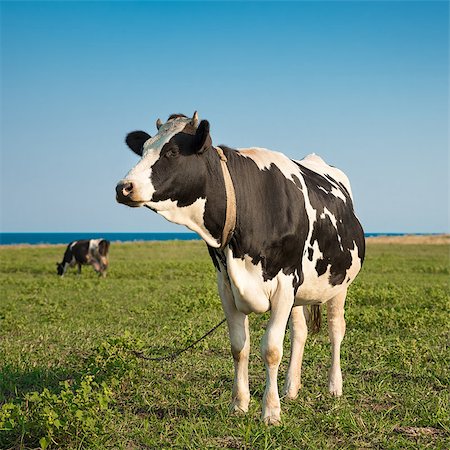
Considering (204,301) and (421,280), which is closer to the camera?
(204,301)

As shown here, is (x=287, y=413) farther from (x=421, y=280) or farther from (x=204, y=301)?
(x=421, y=280)

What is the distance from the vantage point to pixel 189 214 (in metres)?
5.09

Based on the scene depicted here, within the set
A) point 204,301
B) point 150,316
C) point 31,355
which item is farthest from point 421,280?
point 31,355

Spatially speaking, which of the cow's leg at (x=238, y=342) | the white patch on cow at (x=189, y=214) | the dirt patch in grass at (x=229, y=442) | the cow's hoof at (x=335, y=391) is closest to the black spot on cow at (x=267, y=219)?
the white patch on cow at (x=189, y=214)

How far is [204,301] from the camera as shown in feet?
42.5

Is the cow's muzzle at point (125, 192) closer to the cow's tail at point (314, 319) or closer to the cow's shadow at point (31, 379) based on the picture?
the cow's shadow at point (31, 379)

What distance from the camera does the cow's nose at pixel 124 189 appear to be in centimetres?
448

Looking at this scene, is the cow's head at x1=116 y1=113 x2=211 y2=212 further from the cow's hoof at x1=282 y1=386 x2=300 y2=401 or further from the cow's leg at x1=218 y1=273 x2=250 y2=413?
the cow's hoof at x1=282 y1=386 x2=300 y2=401

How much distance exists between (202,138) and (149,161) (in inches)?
18.7

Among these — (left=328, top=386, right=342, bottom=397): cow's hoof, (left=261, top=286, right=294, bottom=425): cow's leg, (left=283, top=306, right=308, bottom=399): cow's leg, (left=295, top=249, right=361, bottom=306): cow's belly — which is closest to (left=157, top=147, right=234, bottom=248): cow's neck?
(left=261, top=286, right=294, bottom=425): cow's leg

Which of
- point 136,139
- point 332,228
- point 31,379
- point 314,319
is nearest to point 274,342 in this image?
point 332,228

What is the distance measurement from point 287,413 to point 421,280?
1477 centimetres

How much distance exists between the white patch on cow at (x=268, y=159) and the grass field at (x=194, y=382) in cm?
235

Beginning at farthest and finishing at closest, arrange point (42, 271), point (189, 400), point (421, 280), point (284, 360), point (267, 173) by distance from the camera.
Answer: point (42, 271), point (421, 280), point (284, 360), point (189, 400), point (267, 173)
